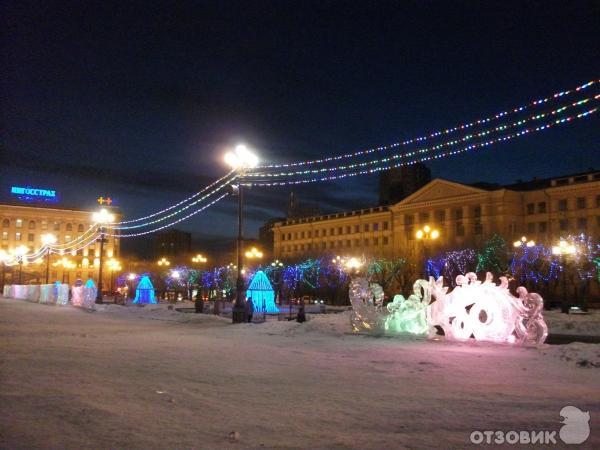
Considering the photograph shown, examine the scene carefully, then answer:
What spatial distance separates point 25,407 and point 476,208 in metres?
78.6

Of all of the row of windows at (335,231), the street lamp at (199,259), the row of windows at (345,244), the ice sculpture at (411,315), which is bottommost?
the ice sculpture at (411,315)

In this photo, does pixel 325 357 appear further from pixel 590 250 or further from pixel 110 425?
pixel 590 250

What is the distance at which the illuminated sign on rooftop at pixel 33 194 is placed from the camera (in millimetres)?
125319

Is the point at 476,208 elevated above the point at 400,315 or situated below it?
above

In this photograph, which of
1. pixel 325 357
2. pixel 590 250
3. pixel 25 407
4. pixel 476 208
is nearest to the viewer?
pixel 25 407

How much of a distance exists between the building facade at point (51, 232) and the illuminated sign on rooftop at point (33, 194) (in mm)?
1827

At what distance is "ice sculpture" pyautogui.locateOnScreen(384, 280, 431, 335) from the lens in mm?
18734

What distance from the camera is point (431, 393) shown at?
873cm

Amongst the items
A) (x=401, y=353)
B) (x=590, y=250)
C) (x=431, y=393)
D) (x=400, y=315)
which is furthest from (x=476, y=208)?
(x=431, y=393)

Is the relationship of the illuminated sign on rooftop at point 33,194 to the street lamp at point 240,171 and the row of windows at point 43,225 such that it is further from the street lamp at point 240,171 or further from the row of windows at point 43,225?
the street lamp at point 240,171

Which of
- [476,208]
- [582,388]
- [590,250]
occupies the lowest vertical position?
[582,388]

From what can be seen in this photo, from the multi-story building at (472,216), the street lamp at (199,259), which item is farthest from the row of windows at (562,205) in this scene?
the street lamp at (199,259)

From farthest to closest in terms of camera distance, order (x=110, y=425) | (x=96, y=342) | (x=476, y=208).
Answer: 1. (x=476, y=208)
2. (x=96, y=342)
3. (x=110, y=425)

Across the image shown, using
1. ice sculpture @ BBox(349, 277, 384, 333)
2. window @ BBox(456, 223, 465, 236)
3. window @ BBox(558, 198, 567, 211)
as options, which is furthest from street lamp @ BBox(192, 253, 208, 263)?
ice sculpture @ BBox(349, 277, 384, 333)
